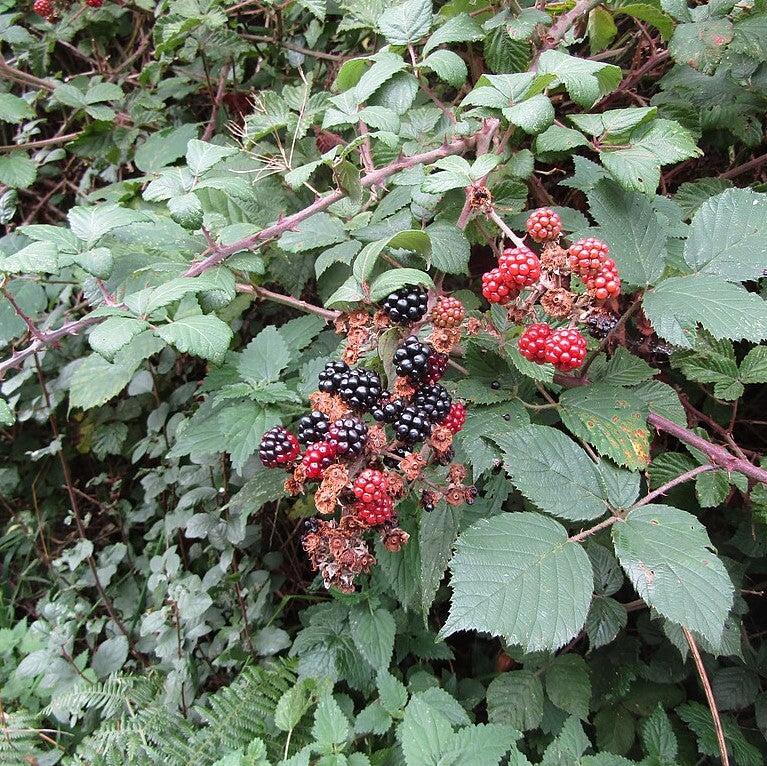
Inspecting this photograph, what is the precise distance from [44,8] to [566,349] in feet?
7.78

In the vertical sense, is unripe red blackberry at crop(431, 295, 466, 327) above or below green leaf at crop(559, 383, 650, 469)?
above

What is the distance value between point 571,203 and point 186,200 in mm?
1124

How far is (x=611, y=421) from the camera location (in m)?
1.01

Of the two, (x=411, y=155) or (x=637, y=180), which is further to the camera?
(x=411, y=155)

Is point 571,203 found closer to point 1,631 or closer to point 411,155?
point 411,155

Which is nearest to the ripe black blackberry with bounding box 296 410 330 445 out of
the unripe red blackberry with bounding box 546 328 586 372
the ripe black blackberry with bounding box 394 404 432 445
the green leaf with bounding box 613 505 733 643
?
the ripe black blackberry with bounding box 394 404 432 445

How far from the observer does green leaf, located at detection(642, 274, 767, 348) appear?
918 millimetres

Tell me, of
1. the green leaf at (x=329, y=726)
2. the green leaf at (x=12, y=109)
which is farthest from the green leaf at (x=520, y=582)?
the green leaf at (x=12, y=109)

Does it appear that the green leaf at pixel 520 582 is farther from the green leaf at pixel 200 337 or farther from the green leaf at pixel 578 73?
the green leaf at pixel 578 73

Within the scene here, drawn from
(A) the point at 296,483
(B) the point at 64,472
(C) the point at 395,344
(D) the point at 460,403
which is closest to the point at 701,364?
(D) the point at 460,403

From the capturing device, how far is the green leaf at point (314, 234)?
1.28 metres

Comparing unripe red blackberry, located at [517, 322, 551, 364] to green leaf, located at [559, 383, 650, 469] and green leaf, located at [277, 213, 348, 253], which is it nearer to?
green leaf, located at [559, 383, 650, 469]

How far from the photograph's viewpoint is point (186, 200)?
3.61ft

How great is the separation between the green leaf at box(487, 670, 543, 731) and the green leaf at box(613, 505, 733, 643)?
0.72 m
